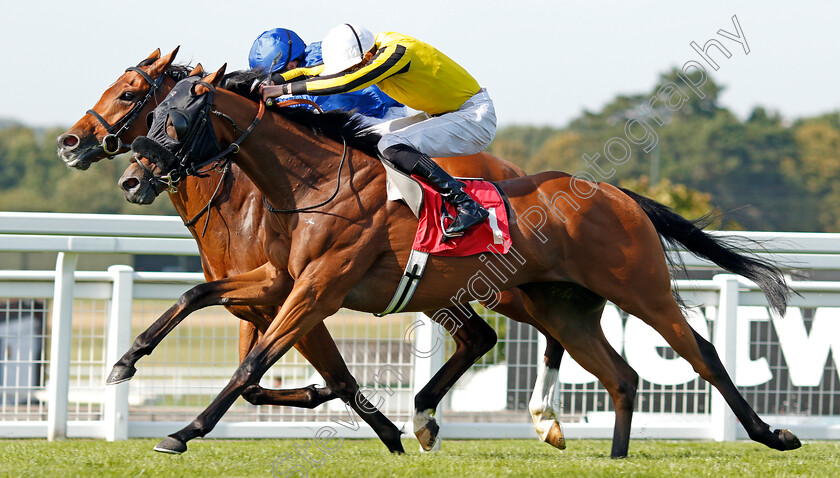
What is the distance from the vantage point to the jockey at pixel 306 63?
5.42 meters

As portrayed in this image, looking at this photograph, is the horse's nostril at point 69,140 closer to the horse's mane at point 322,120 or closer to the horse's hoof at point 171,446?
the horse's mane at point 322,120

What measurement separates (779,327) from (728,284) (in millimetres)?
436

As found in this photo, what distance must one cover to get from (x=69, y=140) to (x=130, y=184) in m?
0.68

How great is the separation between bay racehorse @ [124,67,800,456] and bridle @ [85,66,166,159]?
56 centimetres

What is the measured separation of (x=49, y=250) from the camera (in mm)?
5793

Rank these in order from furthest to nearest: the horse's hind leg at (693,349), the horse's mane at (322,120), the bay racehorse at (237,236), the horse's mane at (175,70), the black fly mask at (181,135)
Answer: the horse's mane at (175,70), the bay racehorse at (237,236), the horse's hind leg at (693,349), the horse's mane at (322,120), the black fly mask at (181,135)

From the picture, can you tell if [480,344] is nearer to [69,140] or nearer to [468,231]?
[468,231]

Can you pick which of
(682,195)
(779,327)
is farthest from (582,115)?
(779,327)

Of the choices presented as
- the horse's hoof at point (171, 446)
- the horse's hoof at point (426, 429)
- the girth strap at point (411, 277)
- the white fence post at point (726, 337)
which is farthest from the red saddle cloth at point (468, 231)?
the white fence post at point (726, 337)

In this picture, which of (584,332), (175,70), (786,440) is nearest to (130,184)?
(175,70)

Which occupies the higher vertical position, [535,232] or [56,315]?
[535,232]

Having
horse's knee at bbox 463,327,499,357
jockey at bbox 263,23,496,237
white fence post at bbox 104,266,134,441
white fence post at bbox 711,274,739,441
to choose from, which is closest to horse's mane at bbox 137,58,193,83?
jockey at bbox 263,23,496,237

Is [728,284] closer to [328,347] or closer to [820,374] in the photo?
[820,374]

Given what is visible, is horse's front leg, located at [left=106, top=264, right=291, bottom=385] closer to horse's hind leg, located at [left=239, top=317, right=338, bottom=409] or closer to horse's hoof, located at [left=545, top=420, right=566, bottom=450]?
Answer: horse's hind leg, located at [left=239, top=317, right=338, bottom=409]
